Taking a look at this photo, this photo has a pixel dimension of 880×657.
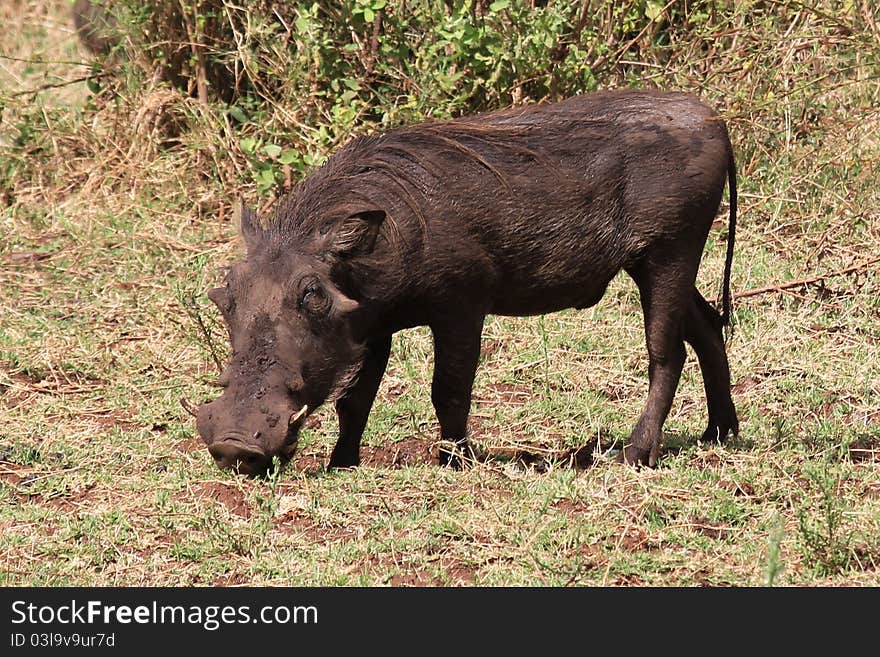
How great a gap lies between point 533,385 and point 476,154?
1502 mm

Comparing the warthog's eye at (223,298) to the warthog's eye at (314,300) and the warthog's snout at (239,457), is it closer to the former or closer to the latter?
the warthog's eye at (314,300)

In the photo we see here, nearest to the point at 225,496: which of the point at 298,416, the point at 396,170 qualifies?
the point at 298,416

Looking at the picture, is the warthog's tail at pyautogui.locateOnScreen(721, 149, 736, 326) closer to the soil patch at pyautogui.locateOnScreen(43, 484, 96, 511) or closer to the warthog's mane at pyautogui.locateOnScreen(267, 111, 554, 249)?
the warthog's mane at pyautogui.locateOnScreen(267, 111, 554, 249)

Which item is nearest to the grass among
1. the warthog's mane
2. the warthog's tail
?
the warthog's tail

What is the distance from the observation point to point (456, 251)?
14.9ft

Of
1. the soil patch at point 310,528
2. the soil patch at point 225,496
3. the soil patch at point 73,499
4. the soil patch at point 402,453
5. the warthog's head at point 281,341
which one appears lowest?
the soil patch at point 402,453

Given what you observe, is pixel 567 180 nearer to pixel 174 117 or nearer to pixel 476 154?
pixel 476 154

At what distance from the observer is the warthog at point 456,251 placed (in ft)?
14.2

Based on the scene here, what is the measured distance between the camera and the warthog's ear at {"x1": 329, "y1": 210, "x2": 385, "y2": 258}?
4.39 m

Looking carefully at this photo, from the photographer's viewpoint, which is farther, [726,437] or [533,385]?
[533,385]

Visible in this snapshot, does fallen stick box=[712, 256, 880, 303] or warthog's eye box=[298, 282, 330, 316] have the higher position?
warthog's eye box=[298, 282, 330, 316]

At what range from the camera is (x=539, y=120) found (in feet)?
15.8

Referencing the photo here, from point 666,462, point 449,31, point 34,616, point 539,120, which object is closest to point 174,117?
point 449,31

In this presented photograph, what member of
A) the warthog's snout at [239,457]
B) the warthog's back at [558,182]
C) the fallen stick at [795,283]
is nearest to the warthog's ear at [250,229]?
the warthog's back at [558,182]
